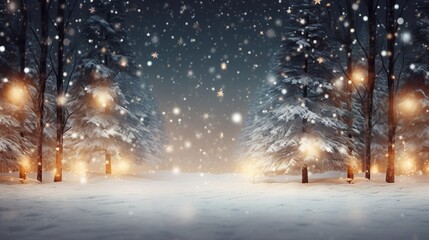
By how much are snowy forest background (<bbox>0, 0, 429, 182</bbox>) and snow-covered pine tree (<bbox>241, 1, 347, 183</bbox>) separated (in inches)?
2.0

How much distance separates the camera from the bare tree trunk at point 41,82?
19031mm

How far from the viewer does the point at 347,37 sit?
2016 cm

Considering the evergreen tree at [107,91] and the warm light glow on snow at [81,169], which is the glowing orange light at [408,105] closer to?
the evergreen tree at [107,91]

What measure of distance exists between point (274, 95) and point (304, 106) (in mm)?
1917

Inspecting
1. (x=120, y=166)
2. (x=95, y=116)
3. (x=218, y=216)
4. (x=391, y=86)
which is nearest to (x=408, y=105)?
(x=391, y=86)

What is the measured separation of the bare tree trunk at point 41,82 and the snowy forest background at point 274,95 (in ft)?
0.16

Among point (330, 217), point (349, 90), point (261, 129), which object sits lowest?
point (330, 217)

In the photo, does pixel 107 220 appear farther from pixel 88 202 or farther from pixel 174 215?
pixel 88 202

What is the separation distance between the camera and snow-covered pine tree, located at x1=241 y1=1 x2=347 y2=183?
18562 mm

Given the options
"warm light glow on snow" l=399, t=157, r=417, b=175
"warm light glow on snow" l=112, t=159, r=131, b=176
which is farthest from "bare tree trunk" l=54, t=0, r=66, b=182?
"warm light glow on snow" l=399, t=157, r=417, b=175

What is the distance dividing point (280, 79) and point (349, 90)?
385cm

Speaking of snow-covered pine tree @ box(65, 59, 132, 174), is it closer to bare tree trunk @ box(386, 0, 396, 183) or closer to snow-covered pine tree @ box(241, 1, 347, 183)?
snow-covered pine tree @ box(241, 1, 347, 183)

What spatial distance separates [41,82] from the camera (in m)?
19.1

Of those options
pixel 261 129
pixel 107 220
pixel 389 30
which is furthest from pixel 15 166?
pixel 389 30
